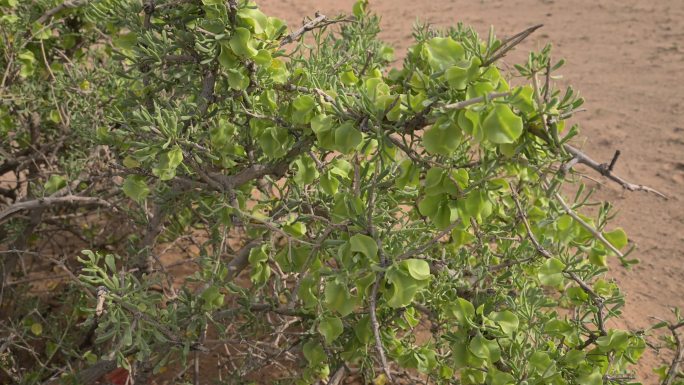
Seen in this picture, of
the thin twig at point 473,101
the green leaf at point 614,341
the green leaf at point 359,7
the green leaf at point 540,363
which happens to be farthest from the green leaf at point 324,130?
the green leaf at point 359,7

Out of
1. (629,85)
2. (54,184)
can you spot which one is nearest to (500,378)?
(54,184)

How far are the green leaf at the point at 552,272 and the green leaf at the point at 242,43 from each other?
29.8 inches

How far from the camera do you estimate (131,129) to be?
138 cm

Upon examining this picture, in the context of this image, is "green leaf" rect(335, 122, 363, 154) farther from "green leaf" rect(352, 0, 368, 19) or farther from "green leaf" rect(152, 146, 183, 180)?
"green leaf" rect(352, 0, 368, 19)

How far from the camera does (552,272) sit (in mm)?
1275

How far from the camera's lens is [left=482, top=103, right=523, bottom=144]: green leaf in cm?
90

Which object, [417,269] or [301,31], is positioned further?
[301,31]

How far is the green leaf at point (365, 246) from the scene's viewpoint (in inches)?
44.8

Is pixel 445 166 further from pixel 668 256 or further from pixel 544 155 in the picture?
pixel 668 256

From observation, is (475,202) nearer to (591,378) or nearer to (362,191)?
(362,191)

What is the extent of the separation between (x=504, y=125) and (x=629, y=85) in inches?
215

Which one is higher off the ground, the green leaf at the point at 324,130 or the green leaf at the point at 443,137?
the green leaf at the point at 443,137

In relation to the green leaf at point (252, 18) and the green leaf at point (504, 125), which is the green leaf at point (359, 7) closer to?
the green leaf at point (252, 18)

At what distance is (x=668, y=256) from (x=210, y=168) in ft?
9.99
